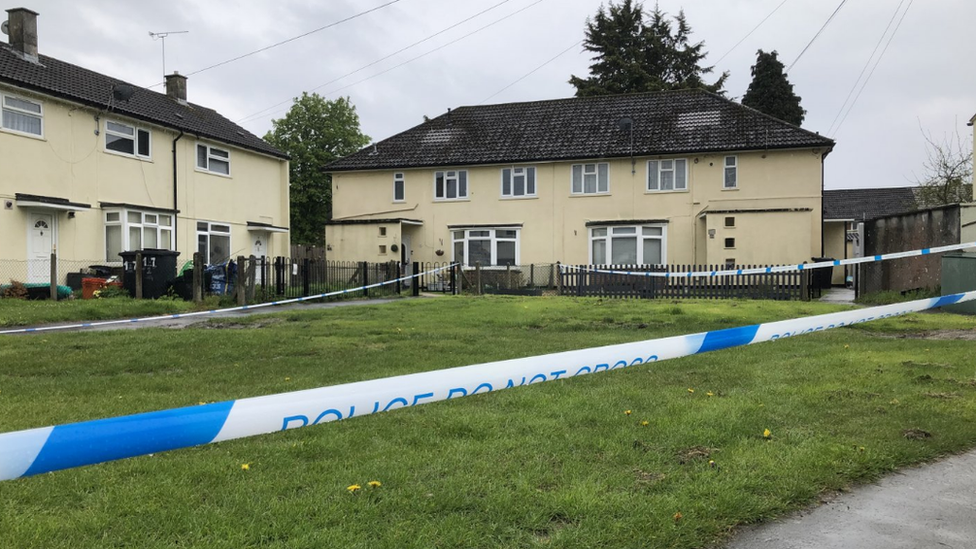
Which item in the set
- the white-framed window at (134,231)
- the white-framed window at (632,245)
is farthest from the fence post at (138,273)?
the white-framed window at (632,245)

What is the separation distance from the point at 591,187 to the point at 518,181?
124 inches

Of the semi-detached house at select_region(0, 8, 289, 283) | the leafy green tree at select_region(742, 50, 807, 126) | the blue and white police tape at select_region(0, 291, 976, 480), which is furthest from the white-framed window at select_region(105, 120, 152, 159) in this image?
the leafy green tree at select_region(742, 50, 807, 126)

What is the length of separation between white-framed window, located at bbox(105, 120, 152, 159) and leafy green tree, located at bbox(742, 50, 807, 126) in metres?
39.3

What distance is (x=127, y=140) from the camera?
21.2 m

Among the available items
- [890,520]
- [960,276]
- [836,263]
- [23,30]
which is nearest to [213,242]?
[23,30]

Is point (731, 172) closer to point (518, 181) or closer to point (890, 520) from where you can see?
point (518, 181)

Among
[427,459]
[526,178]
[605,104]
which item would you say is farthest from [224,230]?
[427,459]

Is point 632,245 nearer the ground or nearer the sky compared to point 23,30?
nearer the ground

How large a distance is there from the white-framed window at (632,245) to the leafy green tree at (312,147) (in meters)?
28.0

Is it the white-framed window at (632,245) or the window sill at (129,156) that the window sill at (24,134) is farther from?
the white-framed window at (632,245)

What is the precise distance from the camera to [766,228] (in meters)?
23.9

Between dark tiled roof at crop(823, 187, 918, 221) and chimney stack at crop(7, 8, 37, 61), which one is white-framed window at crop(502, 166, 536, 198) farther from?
dark tiled roof at crop(823, 187, 918, 221)

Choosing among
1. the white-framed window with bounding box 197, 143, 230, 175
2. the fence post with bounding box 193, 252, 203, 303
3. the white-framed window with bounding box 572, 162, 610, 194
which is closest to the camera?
the fence post with bounding box 193, 252, 203, 303

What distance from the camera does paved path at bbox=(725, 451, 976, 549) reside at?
2.92 metres
